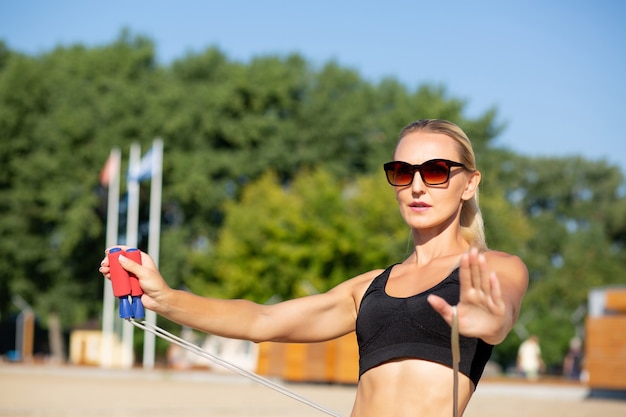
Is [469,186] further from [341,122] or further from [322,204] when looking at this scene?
[341,122]

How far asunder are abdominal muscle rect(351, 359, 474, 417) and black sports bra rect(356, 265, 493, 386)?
0.09 feet

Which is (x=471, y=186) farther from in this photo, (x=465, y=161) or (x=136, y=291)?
(x=136, y=291)

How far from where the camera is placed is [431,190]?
11.7 feet

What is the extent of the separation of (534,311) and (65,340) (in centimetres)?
2776

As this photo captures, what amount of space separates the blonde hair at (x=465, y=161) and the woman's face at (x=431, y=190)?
0.02 meters

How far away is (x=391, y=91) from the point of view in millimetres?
65438

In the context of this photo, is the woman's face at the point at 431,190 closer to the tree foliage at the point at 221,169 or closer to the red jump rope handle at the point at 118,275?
the red jump rope handle at the point at 118,275

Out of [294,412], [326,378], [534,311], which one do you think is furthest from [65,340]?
[294,412]

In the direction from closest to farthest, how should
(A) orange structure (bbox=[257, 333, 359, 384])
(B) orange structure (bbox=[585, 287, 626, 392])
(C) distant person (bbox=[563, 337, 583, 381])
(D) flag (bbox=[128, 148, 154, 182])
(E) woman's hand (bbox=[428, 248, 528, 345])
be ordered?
(E) woman's hand (bbox=[428, 248, 528, 345]), (B) orange structure (bbox=[585, 287, 626, 392]), (A) orange structure (bbox=[257, 333, 359, 384]), (C) distant person (bbox=[563, 337, 583, 381]), (D) flag (bbox=[128, 148, 154, 182])

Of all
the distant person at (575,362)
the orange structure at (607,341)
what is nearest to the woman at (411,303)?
the orange structure at (607,341)

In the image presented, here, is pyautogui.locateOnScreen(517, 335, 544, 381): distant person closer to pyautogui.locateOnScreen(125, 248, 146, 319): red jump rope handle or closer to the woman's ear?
the woman's ear

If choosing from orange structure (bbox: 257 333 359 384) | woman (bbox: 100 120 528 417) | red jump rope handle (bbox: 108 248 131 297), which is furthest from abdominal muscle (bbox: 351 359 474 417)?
orange structure (bbox: 257 333 359 384)

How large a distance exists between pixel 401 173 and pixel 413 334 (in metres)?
0.56

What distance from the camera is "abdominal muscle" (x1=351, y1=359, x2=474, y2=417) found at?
334cm
